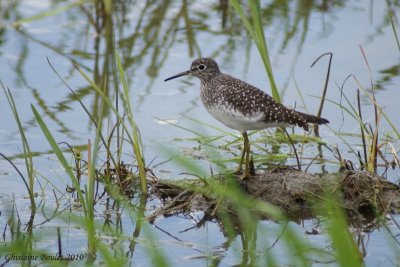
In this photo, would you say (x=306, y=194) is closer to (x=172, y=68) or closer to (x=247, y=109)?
(x=247, y=109)

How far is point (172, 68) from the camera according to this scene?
11.4 metres

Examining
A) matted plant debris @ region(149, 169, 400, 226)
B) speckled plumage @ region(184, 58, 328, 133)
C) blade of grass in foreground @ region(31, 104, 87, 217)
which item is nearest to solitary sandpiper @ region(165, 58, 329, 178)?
speckled plumage @ region(184, 58, 328, 133)

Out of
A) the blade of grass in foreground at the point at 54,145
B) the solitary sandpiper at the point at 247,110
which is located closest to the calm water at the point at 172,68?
the solitary sandpiper at the point at 247,110

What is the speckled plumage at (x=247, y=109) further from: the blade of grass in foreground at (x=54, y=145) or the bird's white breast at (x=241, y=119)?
the blade of grass in foreground at (x=54, y=145)

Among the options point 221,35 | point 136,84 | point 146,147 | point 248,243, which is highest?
point 221,35

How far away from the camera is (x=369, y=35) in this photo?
12.3 meters

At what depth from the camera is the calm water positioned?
8.44 m

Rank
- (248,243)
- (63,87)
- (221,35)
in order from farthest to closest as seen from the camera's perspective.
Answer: (221,35), (63,87), (248,243)

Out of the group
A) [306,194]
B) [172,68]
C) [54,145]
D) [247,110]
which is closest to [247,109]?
[247,110]

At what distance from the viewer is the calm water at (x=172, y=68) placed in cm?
844

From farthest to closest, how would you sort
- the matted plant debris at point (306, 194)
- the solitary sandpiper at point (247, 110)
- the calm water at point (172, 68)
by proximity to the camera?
the calm water at point (172, 68)
the solitary sandpiper at point (247, 110)
the matted plant debris at point (306, 194)

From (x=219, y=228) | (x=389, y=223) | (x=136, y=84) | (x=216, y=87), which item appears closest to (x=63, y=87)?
(x=136, y=84)

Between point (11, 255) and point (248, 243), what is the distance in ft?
6.08

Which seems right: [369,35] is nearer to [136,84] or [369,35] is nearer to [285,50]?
[285,50]
